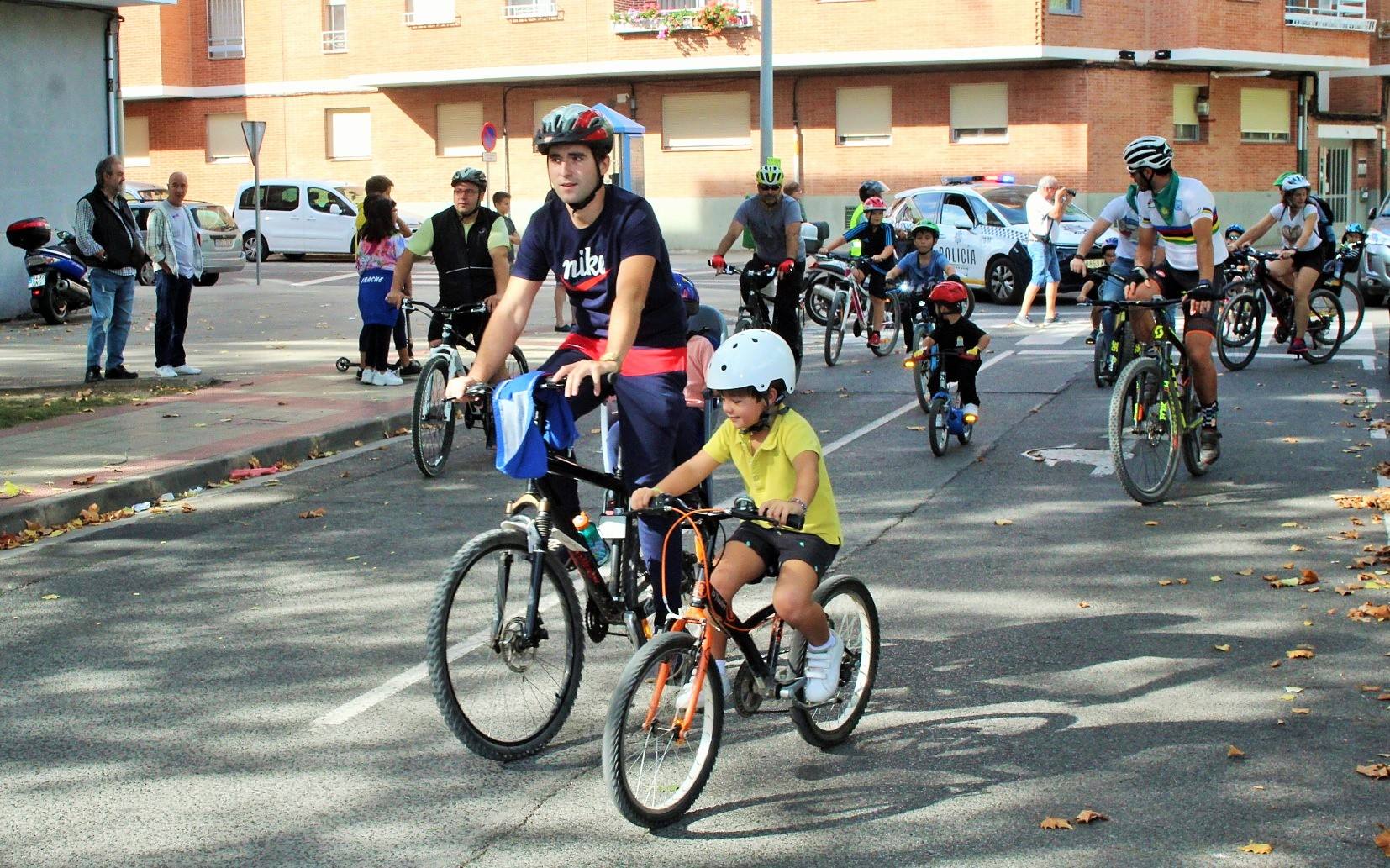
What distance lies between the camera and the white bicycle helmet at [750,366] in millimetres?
4918

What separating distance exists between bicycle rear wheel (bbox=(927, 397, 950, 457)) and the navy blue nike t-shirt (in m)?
5.37

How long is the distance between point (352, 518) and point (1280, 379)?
9.15m

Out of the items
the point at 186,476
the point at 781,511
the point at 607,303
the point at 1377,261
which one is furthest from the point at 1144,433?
the point at 1377,261

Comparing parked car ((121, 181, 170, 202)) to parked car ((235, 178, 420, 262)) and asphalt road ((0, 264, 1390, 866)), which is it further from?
asphalt road ((0, 264, 1390, 866))

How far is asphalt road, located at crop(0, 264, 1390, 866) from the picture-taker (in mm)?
4570

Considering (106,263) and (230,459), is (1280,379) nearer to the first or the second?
(230,459)

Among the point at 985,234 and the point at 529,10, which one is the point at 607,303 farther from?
the point at 529,10

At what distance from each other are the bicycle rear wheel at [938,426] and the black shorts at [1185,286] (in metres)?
1.60

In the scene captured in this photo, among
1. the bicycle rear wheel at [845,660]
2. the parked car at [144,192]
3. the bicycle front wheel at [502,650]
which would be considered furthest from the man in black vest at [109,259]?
the parked car at [144,192]

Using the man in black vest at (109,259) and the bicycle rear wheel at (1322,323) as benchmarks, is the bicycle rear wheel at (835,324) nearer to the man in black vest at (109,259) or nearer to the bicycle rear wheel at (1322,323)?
the bicycle rear wheel at (1322,323)

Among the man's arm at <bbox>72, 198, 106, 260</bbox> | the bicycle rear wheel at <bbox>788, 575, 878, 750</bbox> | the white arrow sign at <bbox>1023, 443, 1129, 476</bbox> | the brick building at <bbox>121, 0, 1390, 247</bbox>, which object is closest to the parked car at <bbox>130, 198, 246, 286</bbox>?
the brick building at <bbox>121, 0, 1390, 247</bbox>

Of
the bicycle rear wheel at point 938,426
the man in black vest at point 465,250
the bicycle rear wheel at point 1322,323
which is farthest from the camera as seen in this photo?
the bicycle rear wheel at point 1322,323

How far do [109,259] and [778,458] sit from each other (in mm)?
10774

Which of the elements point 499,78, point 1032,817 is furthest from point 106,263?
point 499,78
